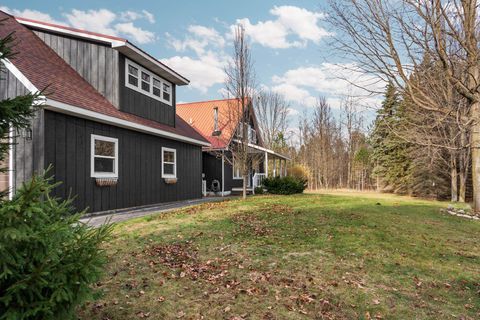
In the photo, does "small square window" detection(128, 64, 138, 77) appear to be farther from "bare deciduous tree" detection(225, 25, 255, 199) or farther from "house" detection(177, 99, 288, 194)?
"house" detection(177, 99, 288, 194)

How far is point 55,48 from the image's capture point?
11516 millimetres

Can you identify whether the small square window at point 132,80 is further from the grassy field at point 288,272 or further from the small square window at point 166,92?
the grassy field at point 288,272

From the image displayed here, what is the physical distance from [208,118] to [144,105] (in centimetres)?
1044

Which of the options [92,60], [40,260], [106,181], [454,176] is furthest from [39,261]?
[454,176]

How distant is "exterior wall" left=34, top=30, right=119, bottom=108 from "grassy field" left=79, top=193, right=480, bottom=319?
574 centimetres

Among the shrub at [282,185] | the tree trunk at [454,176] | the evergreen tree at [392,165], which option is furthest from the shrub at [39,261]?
the evergreen tree at [392,165]

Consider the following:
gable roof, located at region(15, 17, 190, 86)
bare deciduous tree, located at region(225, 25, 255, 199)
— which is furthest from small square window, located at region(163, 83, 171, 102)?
bare deciduous tree, located at region(225, 25, 255, 199)

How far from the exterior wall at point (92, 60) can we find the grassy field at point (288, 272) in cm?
574

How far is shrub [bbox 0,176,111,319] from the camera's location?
1943 mm

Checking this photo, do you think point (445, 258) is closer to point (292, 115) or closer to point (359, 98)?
point (359, 98)

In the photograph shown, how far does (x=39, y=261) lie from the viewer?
2.08 meters

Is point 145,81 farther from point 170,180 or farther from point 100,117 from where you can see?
point 170,180

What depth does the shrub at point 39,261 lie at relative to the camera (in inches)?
76.5

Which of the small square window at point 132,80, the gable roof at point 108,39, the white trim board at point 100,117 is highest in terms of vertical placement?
the gable roof at point 108,39
